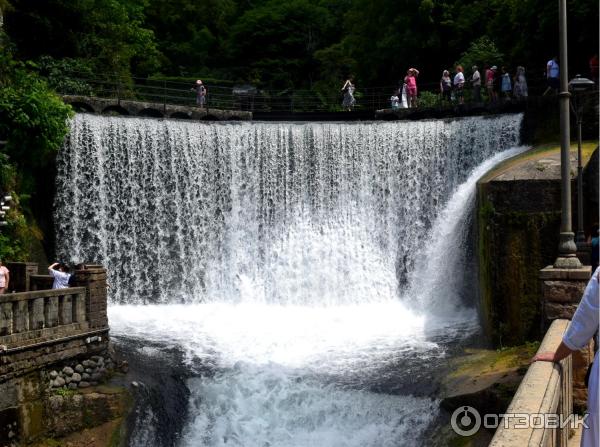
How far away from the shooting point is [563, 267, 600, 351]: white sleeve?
444 centimetres

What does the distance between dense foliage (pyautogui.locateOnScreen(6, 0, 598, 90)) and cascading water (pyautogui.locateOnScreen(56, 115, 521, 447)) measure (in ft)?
30.3

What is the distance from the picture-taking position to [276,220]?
903 inches

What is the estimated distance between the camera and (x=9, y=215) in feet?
62.8

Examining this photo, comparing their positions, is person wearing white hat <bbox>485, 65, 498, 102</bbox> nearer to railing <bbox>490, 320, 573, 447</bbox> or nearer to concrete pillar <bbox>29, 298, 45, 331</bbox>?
concrete pillar <bbox>29, 298, 45, 331</bbox>

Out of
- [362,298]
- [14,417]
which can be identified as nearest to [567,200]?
[14,417]

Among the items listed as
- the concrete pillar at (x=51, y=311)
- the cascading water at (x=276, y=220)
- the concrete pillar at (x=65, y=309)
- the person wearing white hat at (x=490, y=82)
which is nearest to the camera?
the concrete pillar at (x=51, y=311)

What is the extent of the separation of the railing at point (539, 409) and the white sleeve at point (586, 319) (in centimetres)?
56

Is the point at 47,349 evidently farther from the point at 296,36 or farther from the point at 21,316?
the point at 296,36

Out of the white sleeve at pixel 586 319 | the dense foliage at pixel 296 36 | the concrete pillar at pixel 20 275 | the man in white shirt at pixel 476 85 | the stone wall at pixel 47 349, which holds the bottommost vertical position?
the stone wall at pixel 47 349

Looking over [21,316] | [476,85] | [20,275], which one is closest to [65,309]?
[21,316]

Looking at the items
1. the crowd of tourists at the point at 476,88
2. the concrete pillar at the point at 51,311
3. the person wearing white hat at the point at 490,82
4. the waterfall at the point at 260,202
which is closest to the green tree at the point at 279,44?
the crowd of tourists at the point at 476,88

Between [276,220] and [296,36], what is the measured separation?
27544 millimetres

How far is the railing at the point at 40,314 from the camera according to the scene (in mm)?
12578

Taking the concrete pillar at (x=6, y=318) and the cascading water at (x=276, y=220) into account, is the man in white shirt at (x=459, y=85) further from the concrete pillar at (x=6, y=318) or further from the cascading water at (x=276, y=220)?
the concrete pillar at (x=6, y=318)
